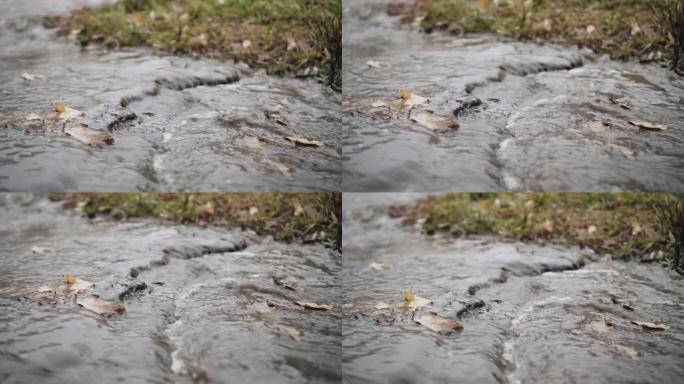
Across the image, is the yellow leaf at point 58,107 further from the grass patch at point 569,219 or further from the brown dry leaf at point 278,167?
the grass patch at point 569,219

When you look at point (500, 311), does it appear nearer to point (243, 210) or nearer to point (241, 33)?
point (243, 210)

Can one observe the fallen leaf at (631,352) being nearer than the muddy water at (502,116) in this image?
Yes

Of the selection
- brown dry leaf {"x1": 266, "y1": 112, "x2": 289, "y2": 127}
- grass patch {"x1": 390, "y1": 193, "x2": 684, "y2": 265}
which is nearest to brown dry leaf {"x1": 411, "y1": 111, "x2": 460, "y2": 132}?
grass patch {"x1": 390, "y1": 193, "x2": 684, "y2": 265}

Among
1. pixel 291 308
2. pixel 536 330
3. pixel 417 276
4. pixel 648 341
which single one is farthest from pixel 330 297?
pixel 648 341

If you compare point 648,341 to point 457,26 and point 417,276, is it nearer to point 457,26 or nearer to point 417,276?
point 417,276

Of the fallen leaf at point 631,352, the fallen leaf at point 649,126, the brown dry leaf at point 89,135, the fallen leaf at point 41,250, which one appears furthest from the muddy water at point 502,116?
the fallen leaf at point 41,250

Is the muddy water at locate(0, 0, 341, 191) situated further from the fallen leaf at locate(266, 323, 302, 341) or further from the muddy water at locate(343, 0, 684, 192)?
the fallen leaf at locate(266, 323, 302, 341)
